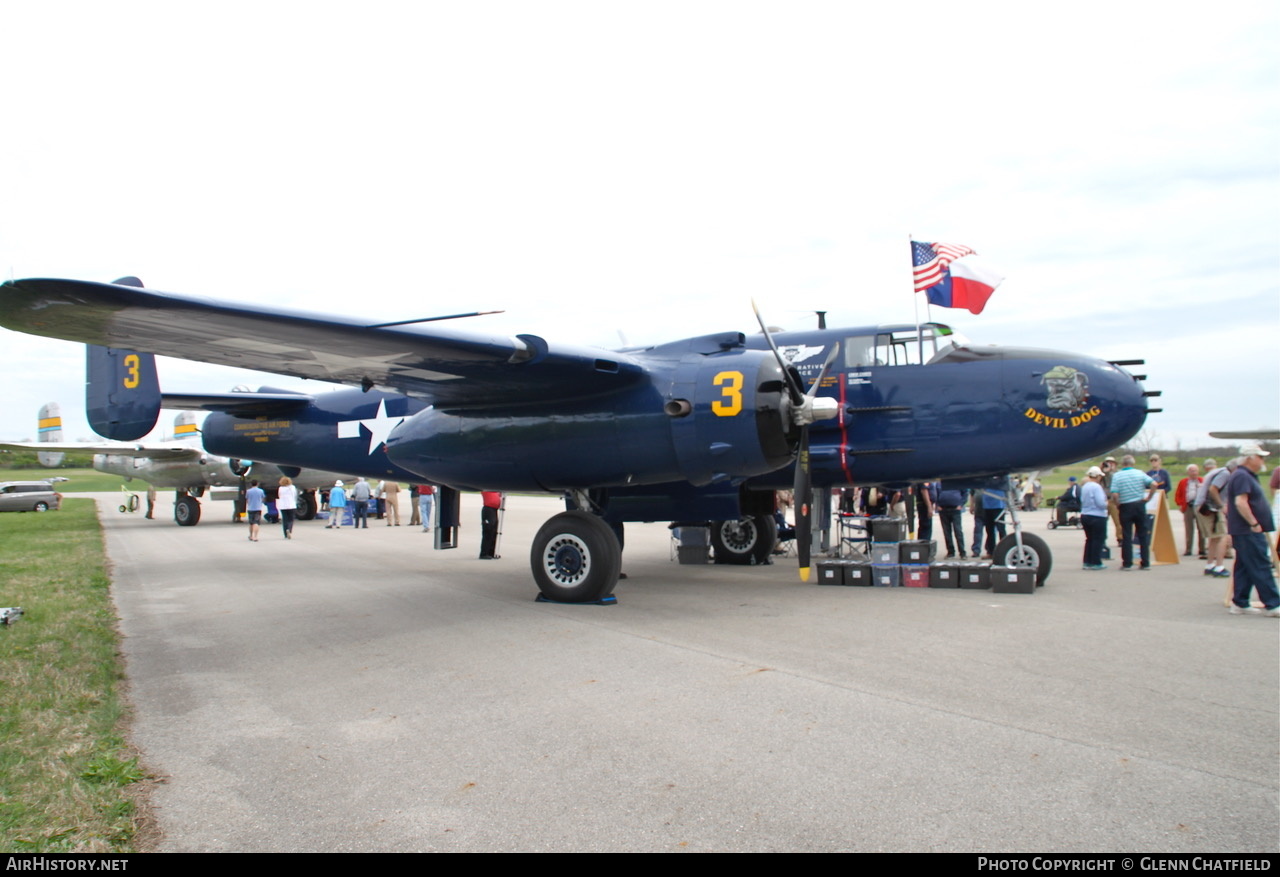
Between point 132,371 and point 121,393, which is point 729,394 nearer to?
point 132,371

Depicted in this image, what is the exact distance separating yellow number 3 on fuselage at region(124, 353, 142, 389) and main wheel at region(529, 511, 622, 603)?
8.08 metres

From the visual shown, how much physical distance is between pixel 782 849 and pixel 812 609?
599 centimetres

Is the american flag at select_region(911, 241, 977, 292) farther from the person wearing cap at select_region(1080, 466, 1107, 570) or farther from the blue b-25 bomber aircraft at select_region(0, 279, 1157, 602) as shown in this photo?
the person wearing cap at select_region(1080, 466, 1107, 570)

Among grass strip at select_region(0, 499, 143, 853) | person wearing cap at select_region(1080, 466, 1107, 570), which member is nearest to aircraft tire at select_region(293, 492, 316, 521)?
grass strip at select_region(0, 499, 143, 853)

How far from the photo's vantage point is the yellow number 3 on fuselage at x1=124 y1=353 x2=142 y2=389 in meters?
13.2

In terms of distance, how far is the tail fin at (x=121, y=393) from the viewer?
13.0m

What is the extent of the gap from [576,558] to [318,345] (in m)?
3.78

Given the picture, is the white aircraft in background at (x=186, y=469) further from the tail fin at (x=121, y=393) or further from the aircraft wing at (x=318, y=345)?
the aircraft wing at (x=318, y=345)

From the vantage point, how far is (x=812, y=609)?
9086 mm

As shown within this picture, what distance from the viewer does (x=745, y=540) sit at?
14.5m

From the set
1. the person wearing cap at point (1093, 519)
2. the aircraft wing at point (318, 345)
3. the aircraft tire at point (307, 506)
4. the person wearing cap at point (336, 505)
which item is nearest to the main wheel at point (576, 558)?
the aircraft wing at point (318, 345)

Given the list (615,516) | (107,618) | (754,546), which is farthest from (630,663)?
(754,546)

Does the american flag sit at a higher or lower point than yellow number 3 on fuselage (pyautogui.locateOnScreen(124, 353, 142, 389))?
higher

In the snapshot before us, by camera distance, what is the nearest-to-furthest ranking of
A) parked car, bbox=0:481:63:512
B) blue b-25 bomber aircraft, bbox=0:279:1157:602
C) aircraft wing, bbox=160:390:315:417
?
blue b-25 bomber aircraft, bbox=0:279:1157:602, aircraft wing, bbox=160:390:315:417, parked car, bbox=0:481:63:512
